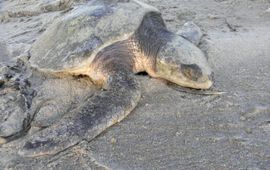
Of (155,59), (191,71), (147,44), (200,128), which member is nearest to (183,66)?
(191,71)

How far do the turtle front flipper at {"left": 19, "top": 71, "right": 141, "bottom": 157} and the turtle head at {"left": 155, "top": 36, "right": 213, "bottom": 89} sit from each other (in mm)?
251

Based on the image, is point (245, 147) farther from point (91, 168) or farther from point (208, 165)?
point (91, 168)

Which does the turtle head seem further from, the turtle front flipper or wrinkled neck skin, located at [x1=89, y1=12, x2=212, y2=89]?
the turtle front flipper

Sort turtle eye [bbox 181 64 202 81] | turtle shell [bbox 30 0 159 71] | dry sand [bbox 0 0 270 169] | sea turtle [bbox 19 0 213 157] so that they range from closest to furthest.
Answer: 1. dry sand [bbox 0 0 270 169]
2. sea turtle [bbox 19 0 213 157]
3. turtle eye [bbox 181 64 202 81]
4. turtle shell [bbox 30 0 159 71]

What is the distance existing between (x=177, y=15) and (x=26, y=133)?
2.00 m

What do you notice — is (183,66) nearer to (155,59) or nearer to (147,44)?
(155,59)

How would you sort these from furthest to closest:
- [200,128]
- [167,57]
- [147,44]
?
[147,44], [167,57], [200,128]

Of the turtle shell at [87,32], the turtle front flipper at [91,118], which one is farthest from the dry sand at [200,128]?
the turtle shell at [87,32]

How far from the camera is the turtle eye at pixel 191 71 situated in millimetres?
2312

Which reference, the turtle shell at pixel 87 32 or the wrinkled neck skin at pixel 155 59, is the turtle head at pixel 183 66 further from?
the turtle shell at pixel 87 32

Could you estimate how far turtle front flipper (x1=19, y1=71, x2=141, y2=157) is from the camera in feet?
6.12

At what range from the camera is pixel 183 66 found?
7.75ft

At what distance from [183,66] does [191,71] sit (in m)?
0.06

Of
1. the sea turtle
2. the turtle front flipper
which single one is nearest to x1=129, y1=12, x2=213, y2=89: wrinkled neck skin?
the sea turtle
